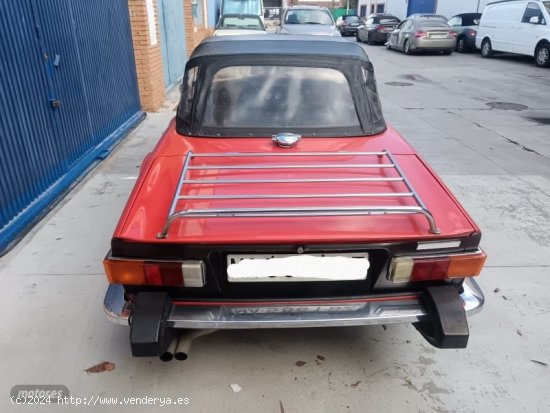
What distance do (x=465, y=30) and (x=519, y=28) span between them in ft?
13.8

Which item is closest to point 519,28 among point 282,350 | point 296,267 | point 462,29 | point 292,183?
point 462,29

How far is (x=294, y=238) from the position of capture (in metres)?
1.92

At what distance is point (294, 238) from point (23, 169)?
125 inches

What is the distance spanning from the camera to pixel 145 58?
25.1 feet

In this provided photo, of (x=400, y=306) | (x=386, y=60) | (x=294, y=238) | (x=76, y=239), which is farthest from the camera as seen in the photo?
(x=386, y=60)

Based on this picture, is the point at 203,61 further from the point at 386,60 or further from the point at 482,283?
the point at 386,60

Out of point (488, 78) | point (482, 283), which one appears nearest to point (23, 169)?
point (482, 283)

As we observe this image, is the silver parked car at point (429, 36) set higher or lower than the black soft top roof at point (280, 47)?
lower

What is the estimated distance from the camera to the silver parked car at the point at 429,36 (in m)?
17.0

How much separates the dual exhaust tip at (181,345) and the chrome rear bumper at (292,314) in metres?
0.40

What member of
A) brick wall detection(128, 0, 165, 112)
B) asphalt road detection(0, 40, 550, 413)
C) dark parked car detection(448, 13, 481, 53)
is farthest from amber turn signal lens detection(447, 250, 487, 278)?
dark parked car detection(448, 13, 481, 53)

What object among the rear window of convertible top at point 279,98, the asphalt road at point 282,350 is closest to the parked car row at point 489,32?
the asphalt road at point 282,350

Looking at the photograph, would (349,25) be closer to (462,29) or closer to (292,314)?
(462,29)

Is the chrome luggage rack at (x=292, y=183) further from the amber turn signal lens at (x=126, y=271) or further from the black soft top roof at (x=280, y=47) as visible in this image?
the black soft top roof at (x=280, y=47)
